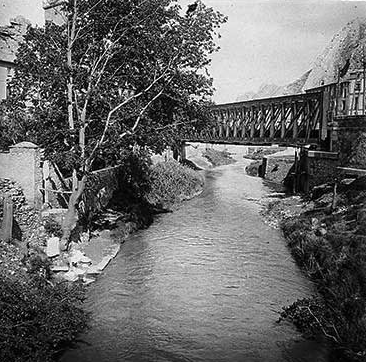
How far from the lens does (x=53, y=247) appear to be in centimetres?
1600

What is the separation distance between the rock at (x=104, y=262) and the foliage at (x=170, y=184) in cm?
1136

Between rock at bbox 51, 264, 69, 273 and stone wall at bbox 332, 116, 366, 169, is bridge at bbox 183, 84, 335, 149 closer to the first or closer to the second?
stone wall at bbox 332, 116, 366, 169

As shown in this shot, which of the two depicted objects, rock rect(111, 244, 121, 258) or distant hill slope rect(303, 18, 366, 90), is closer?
rock rect(111, 244, 121, 258)

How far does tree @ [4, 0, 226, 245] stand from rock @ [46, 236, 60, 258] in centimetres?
59

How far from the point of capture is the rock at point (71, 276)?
14911mm

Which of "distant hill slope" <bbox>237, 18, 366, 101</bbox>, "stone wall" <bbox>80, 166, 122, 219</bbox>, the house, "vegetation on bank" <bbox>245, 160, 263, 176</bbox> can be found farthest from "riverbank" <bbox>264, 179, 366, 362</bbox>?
"vegetation on bank" <bbox>245, 160, 263, 176</bbox>

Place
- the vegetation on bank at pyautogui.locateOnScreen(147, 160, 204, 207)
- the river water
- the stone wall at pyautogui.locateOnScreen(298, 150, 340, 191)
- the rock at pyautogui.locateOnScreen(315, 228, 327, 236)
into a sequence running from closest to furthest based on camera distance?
1. the river water
2. the rock at pyautogui.locateOnScreen(315, 228, 327, 236)
3. the stone wall at pyautogui.locateOnScreen(298, 150, 340, 191)
4. the vegetation on bank at pyautogui.locateOnScreen(147, 160, 204, 207)

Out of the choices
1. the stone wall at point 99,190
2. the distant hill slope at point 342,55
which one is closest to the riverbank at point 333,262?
the stone wall at point 99,190

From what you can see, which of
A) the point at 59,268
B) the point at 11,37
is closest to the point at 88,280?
the point at 59,268

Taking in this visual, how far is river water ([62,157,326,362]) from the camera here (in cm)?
1076

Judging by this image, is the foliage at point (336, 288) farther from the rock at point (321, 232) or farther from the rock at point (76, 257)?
the rock at point (76, 257)

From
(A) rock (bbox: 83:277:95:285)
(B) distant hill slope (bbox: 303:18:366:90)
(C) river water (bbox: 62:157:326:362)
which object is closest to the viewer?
(C) river water (bbox: 62:157:326:362)

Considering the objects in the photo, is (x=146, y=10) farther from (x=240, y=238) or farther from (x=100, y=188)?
(x=240, y=238)

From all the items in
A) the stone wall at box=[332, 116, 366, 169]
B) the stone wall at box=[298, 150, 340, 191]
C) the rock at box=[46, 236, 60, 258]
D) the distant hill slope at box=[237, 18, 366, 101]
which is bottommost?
the rock at box=[46, 236, 60, 258]
